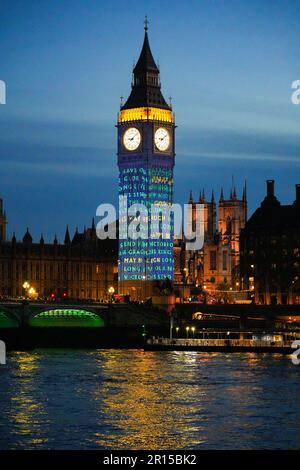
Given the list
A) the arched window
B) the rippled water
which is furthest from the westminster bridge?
the arched window

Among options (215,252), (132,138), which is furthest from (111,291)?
(215,252)

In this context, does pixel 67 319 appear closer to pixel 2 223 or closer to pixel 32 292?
pixel 32 292

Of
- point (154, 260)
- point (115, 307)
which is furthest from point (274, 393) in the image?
point (154, 260)

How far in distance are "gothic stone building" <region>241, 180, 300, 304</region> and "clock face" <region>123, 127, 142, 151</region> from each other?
1750 centimetres

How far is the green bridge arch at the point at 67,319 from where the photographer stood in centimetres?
11694

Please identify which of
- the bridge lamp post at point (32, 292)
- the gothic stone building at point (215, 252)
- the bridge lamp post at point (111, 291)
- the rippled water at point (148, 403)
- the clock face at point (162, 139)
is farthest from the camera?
the gothic stone building at point (215, 252)

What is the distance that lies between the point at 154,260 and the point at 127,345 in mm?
38802

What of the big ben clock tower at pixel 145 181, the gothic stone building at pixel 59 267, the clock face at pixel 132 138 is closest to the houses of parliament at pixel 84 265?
the gothic stone building at pixel 59 267

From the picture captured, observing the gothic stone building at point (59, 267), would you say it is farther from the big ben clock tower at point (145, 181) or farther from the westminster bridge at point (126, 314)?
the westminster bridge at point (126, 314)

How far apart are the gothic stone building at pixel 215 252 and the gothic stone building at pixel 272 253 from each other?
13.7 meters

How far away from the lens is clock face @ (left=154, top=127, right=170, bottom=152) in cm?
14800

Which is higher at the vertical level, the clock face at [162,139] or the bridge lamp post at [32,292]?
the clock face at [162,139]

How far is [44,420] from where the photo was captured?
59.0 meters

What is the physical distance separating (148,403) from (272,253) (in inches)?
3432
